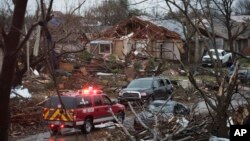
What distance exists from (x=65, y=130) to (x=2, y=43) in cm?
1654

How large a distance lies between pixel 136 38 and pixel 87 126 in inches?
1340

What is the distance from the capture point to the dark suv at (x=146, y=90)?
28203 mm

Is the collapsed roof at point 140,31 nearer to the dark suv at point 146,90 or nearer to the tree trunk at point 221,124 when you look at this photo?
the dark suv at point 146,90

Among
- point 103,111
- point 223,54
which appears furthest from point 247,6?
point 103,111

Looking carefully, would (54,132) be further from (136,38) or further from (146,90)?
(136,38)

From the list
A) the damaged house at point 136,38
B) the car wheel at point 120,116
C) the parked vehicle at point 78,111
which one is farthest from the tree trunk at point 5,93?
the damaged house at point 136,38

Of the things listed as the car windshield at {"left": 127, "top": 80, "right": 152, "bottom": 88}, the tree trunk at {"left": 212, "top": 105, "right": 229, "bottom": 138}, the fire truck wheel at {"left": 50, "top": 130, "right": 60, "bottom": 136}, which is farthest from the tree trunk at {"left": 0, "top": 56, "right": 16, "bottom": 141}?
the car windshield at {"left": 127, "top": 80, "right": 152, "bottom": 88}

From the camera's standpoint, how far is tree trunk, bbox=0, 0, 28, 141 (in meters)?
3.96

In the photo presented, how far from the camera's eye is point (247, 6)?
338 ft

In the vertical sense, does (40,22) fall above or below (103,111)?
above

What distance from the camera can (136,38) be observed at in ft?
175

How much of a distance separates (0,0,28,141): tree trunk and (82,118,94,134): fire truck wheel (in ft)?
50.9

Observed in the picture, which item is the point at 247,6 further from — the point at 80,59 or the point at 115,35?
the point at 80,59

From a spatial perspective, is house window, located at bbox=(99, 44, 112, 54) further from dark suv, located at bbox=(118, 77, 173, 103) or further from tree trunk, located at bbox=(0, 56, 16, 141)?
tree trunk, located at bbox=(0, 56, 16, 141)
